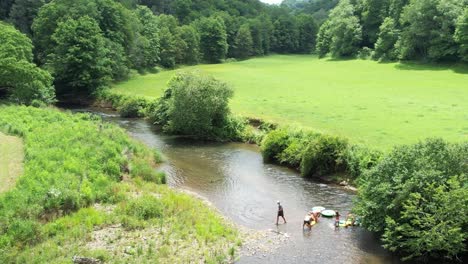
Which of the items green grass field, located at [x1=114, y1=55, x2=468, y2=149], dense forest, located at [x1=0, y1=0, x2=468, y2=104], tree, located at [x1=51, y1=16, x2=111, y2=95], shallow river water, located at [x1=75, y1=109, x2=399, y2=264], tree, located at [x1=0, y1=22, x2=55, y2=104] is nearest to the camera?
shallow river water, located at [x1=75, y1=109, x2=399, y2=264]

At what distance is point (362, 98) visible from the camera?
2689 inches

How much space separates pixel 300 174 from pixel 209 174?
838 centimetres

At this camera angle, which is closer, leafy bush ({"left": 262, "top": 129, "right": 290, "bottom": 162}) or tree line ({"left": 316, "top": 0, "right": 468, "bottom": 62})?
leafy bush ({"left": 262, "top": 129, "right": 290, "bottom": 162})

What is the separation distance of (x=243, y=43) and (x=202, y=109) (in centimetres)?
11531

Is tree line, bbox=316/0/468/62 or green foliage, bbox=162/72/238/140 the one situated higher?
tree line, bbox=316/0/468/62

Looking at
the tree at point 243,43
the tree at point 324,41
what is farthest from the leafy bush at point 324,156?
the tree at point 243,43

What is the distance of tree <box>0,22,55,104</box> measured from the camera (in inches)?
2432

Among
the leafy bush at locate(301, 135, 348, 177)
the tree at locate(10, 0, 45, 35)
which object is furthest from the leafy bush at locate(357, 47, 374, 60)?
the leafy bush at locate(301, 135, 348, 177)

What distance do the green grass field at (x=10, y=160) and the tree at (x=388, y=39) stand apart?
88.1 metres

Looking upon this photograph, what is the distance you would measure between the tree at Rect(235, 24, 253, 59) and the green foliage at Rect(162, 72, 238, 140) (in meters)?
111

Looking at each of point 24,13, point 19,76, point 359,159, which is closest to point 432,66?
point 359,159

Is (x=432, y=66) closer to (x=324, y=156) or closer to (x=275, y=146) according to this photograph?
(x=275, y=146)

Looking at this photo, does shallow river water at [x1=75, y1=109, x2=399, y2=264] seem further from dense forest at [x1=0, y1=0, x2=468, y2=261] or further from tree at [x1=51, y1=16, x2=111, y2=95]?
tree at [x1=51, y1=16, x2=111, y2=95]

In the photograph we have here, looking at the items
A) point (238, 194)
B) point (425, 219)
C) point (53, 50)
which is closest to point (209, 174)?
point (238, 194)
